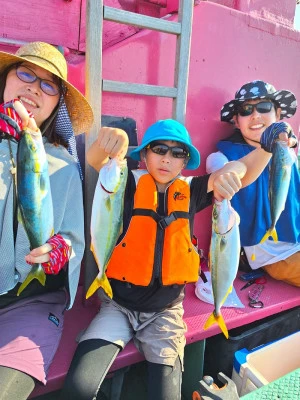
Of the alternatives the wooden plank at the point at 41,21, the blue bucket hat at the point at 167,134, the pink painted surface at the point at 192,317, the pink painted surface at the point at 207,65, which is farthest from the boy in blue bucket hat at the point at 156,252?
the wooden plank at the point at 41,21

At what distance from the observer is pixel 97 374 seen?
1.95m

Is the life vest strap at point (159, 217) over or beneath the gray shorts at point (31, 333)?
over

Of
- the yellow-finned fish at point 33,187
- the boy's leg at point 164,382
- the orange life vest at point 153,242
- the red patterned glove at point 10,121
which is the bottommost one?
the boy's leg at point 164,382

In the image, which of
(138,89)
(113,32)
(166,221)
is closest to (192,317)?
(166,221)

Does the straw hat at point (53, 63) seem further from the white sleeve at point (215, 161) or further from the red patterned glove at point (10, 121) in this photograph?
the white sleeve at point (215, 161)

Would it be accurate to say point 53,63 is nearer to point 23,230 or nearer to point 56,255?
point 23,230

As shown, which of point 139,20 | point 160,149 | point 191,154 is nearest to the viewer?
point 160,149

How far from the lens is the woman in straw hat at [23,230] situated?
5.85 feet

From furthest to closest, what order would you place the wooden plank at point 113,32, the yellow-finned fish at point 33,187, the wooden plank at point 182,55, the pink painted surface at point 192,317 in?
the wooden plank at point 113,32 → the wooden plank at point 182,55 → the pink painted surface at point 192,317 → the yellow-finned fish at point 33,187

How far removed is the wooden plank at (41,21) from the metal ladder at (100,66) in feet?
1.55

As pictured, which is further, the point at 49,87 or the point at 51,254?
the point at 49,87

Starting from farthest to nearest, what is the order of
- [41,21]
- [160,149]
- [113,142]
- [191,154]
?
[41,21]
[191,154]
[160,149]
[113,142]

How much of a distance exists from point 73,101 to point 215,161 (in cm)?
147

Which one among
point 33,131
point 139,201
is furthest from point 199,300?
point 33,131
